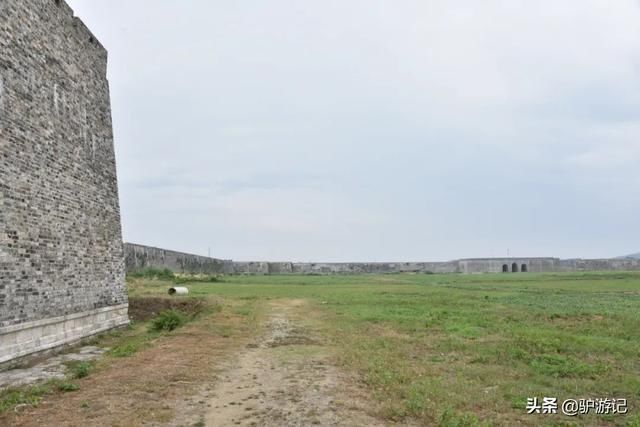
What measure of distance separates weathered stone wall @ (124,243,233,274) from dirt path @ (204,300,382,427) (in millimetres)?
27901

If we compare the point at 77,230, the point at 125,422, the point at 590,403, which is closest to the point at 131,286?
the point at 77,230

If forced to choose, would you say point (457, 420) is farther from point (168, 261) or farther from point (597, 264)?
point (597, 264)

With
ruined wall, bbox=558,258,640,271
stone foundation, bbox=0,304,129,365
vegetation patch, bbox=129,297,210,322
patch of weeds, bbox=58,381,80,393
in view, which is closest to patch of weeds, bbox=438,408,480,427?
patch of weeds, bbox=58,381,80,393

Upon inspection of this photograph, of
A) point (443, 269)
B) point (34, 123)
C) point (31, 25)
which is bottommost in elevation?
point (443, 269)

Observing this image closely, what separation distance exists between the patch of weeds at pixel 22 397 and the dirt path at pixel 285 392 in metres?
2.68

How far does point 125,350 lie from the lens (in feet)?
41.3

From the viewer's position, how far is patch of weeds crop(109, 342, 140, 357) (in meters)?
12.1

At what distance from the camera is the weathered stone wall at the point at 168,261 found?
38.0 metres

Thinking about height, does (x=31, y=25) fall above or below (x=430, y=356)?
above

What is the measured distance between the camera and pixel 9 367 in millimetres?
10602

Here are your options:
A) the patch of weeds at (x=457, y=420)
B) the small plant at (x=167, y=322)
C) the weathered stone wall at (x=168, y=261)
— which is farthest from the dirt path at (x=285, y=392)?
the weathered stone wall at (x=168, y=261)

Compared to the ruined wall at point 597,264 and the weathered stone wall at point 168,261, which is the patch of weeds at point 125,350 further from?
the ruined wall at point 597,264

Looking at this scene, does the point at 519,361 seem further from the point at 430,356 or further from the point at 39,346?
the point at 39,346

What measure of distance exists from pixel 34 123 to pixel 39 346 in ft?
16.2
